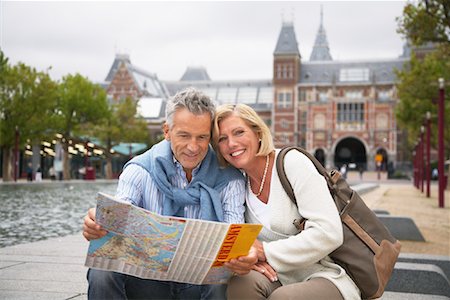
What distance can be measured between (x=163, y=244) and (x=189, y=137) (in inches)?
21.0

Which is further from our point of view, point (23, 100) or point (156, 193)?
point (23, 100)

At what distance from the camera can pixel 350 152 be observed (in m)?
61.5

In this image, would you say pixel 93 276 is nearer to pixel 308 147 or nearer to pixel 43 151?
pixel 43 151

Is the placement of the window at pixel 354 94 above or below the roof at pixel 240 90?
below

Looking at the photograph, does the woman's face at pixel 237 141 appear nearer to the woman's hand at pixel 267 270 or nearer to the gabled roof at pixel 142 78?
the woman's hand at pixel 267 270

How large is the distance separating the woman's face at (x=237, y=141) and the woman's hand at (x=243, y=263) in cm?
46

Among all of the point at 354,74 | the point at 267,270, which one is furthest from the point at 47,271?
the point at 354,74

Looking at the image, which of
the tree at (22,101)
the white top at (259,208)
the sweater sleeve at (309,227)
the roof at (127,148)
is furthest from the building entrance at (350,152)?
the sweater sleeve at (309,227)

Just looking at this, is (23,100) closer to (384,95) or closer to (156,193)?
(156,193)

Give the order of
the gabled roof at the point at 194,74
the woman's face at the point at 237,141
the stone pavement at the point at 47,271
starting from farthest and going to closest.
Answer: the gabled roof at the point at 194,74
the stone pavement at the point at 47,271
the woman's face at the point at 237,141

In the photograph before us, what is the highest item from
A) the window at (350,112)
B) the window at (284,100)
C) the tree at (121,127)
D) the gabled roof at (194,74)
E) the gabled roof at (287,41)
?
the gabled roof at (287,41)

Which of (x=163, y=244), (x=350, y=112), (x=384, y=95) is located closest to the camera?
(x=163, y=244)

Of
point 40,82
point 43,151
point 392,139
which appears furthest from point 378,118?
point 40,82

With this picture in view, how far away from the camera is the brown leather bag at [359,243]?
8.15 feet
